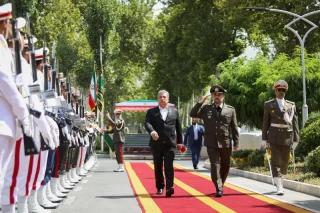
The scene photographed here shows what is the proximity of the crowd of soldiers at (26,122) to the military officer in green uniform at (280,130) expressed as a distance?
373cm

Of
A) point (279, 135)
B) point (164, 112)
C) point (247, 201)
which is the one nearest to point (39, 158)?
point (247, 201)

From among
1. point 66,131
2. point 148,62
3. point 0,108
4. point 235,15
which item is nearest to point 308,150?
point 66,131

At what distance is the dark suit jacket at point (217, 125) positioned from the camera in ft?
49.4

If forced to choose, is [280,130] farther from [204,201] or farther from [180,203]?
[180,203]

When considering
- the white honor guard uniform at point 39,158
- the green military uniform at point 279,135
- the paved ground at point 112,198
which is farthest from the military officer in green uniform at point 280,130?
the white honor guard uniform at point 39,158

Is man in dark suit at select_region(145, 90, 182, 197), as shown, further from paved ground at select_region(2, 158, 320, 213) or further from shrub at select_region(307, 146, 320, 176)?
shrub at select_region(307, 146, 320, 176)

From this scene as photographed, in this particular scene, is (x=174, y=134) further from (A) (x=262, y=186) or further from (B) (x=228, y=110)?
(A) (x=262, y=186)

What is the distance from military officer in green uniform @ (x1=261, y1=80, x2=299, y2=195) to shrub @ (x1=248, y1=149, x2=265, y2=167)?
797cm

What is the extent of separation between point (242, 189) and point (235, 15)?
1179 inches

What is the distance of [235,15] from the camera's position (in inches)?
1793

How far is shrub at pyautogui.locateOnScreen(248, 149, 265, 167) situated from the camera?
23.4 m

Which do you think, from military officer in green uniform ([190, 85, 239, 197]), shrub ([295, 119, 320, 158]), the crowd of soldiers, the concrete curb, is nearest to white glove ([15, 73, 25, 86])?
the crowd of soldiers

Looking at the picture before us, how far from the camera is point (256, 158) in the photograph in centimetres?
2359

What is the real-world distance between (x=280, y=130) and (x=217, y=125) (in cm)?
116
